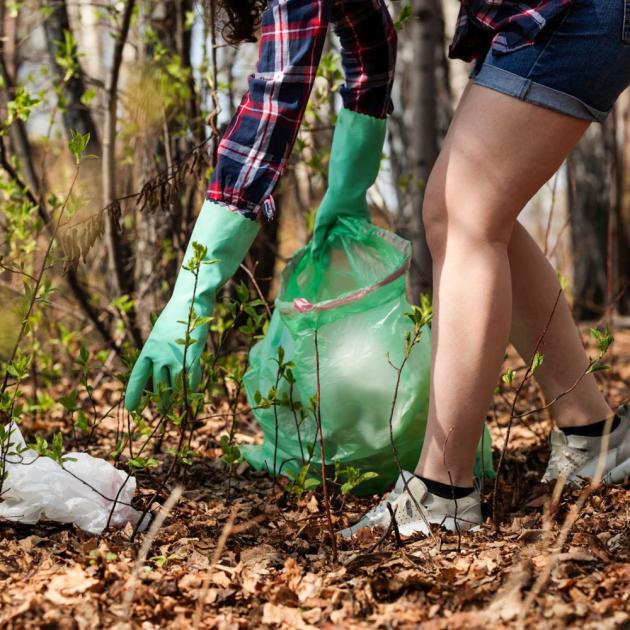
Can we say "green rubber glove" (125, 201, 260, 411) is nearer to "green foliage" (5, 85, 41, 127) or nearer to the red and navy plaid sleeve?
the red and navy plaid sleeve

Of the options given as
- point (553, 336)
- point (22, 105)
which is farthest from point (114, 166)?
point (553, 336)

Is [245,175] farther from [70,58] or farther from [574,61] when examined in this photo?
[70,58]

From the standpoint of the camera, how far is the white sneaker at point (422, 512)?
70.7 inches

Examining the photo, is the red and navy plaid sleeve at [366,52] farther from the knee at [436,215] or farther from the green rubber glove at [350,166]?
the knee at [436,215]

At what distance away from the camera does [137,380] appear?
1.80 m

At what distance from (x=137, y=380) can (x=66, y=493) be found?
298mm

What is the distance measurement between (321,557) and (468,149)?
0.91 m

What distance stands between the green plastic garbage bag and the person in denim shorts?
22cm

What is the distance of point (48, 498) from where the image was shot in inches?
70.1

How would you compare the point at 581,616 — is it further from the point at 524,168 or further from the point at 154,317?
the point at 154,317

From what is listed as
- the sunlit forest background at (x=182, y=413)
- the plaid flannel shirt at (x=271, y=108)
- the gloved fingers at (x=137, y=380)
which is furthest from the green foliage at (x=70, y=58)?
the gloved fingers at (x=137, y=380)

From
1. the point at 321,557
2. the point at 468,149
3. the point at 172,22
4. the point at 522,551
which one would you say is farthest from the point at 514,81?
the point at 172,22

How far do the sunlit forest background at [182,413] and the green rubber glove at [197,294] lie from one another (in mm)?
126

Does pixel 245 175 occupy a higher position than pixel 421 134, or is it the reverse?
pixel 421 134
